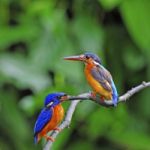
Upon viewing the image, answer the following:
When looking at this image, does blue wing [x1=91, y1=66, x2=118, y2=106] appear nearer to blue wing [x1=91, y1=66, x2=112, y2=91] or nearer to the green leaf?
blue wing [x1=91, y1=66, x2=112, y2=91]

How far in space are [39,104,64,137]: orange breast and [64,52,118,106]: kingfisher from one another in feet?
0.20

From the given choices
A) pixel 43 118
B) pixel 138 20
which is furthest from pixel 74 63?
pixel 43 118

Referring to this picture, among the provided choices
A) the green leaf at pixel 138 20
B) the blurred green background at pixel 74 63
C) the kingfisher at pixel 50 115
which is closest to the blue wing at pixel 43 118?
the kingfisher at pixel 50 115

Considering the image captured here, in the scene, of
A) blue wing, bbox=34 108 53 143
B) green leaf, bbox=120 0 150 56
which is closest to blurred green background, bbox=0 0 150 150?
green leaf, bbox=120 0 150 56

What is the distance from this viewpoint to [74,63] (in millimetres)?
2609

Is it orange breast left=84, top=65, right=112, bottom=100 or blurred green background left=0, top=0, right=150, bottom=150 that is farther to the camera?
blurred green background left=0, top=0, right=150, bottom=150

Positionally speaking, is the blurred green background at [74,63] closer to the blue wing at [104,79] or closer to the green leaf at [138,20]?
the green leaf at [138,20]

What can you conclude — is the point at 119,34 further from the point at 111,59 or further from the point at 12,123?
the point at 12,123

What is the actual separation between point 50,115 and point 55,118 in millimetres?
11

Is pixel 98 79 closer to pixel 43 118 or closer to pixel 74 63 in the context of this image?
pixel 43 118

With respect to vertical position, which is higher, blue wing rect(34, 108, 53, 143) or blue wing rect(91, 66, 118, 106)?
blue wing rect(91, 66, 118, 106)

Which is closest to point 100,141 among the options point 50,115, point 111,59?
point 111,59

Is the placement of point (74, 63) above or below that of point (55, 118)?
below

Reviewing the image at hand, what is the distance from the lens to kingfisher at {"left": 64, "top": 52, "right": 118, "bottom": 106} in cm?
90
